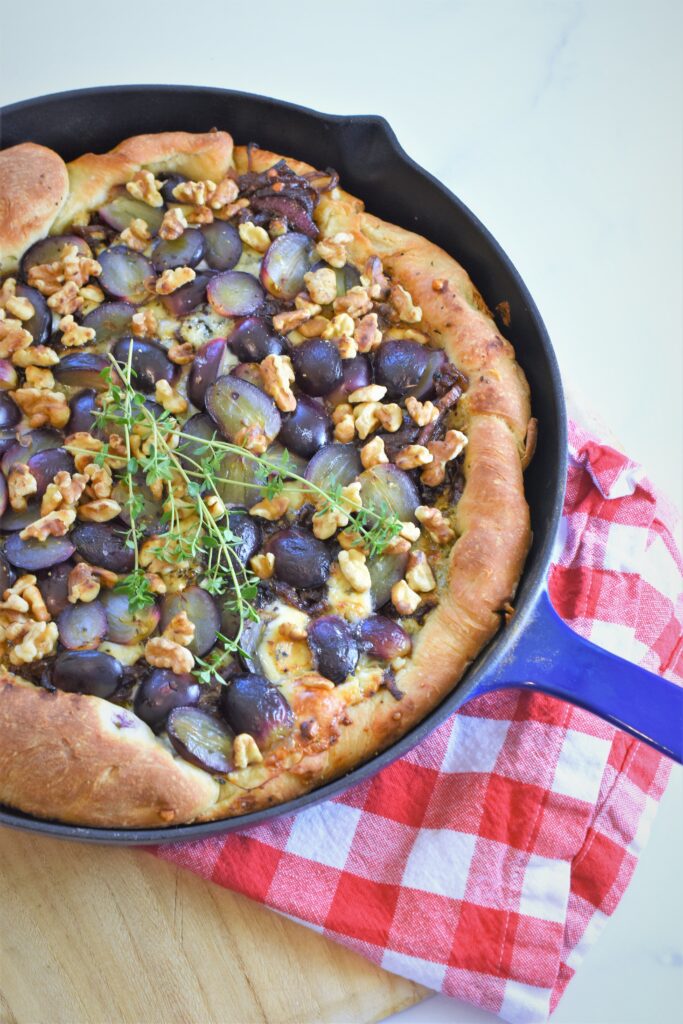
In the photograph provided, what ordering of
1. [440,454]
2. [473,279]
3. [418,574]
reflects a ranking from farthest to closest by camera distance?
[473,279] < [440,454] < [418,574]

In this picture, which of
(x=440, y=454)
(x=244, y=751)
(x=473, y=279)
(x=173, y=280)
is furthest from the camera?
(x=473, y=279)

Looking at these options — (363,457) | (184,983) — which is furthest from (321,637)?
(184,983)

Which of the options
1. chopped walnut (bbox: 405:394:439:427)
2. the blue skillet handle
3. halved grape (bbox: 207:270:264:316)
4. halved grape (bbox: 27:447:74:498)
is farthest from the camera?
halved grape (bbox: 207:270:264:316)

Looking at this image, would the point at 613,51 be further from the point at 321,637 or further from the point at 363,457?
the point at 321,637

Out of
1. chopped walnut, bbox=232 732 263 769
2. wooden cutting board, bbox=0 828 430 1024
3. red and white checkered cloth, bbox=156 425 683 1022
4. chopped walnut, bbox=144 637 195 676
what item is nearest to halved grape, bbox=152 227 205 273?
chopped walnut, bbox=144 637 195 676

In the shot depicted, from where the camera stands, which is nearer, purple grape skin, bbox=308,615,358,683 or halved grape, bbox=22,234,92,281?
purple grape skin, bbox=308,615,358,683

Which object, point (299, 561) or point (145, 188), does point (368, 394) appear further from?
point (145, 188)

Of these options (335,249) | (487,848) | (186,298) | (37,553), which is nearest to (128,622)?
(37,553)

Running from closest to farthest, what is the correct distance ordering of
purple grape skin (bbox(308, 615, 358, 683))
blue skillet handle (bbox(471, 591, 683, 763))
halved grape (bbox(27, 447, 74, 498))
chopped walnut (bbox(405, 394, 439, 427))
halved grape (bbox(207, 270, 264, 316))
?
1. blue skillet handle (bbox(471, 591, 683, 763))
2. purple grape skin (bbox(308, 615, 358, 683))
3. halved grape (bbox(27, 447, 74, 498))
4. chopped walnut (bbox(405, 394, 439, 427))
5. halved grape (bbox(207, 270, 264, 316))

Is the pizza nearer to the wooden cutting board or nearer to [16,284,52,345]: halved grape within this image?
[16,284,52,345]: halved grape
